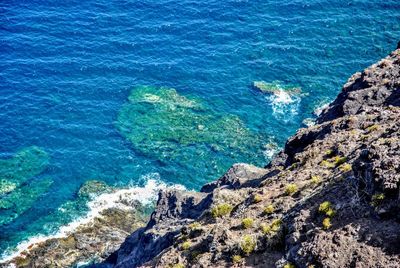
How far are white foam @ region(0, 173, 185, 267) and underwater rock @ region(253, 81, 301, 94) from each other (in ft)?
94.8

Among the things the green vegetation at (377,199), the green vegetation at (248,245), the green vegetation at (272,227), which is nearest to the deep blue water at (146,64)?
the green vegetation at (272,227)

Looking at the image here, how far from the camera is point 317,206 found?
97.6 ft

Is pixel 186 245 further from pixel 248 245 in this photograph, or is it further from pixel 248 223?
pixel 248 245

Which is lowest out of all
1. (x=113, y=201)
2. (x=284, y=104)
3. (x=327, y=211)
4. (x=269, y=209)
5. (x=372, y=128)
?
(x=113, y=201)

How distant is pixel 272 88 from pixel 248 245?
208ft

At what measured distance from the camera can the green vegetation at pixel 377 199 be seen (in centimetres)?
2633

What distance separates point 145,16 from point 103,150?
146 ft

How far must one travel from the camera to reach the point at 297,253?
26688 millimetres

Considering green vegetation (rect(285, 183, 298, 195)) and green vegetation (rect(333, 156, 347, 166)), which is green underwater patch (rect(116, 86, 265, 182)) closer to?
green vegetation (rect(333, 156, 347, 166))

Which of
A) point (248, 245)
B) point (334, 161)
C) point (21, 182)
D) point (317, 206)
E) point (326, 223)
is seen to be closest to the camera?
point (326, 223)

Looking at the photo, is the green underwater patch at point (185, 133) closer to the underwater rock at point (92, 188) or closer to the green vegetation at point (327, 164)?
the underwater rock at point (92, 188)

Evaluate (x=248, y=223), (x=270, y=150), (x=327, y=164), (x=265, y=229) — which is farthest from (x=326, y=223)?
(x=270, y=150)

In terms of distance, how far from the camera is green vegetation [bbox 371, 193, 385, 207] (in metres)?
26.3

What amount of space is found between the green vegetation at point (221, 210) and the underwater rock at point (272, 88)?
178 ft
